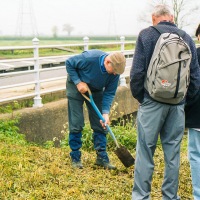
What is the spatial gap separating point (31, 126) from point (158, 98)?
4144 millimetres

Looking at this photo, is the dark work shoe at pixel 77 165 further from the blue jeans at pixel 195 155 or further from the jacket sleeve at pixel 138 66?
the jacket sleeve at pixel 138 66

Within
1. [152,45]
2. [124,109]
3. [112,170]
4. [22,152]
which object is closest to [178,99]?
[152,45]

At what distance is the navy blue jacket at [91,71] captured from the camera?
18.0ft

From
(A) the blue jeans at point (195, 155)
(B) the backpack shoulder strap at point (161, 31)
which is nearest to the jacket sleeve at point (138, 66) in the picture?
(B) the backpack shoulder strap at point (161, 31)

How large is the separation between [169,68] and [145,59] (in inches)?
11.1

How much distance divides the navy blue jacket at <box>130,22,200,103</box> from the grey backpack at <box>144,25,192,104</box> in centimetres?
7

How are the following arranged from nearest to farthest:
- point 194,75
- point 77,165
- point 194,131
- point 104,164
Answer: point 194,75
point 194,131
point 77,165
point 104,164

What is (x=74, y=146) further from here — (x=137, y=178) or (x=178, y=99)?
(x=178, y=99)

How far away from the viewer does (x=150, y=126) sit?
4.37m

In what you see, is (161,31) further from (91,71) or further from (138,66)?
(91,71)

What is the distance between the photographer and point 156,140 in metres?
4.46

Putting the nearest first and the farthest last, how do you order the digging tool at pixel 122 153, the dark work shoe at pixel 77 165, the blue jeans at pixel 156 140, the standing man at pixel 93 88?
the blue jeans at pixel 156 140
the standing man at pixel 93 88
the digging tool at pixel 122 153
the dark work shoe at pixel 77 165

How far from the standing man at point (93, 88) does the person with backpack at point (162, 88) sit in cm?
89

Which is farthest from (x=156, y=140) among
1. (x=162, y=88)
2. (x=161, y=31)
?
(x=161, y=31)
